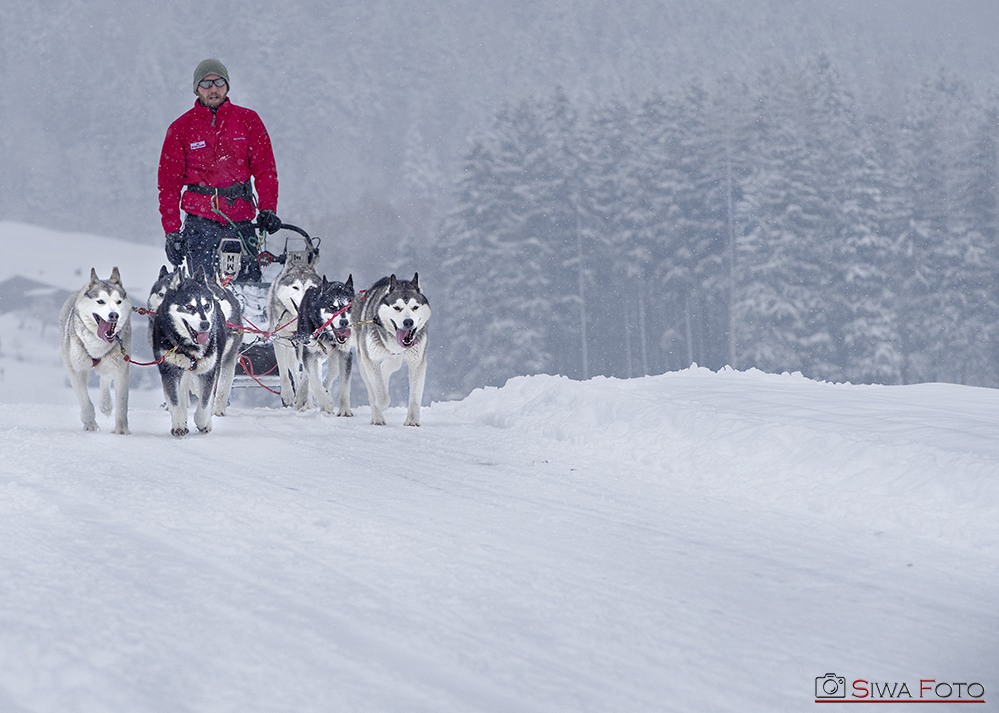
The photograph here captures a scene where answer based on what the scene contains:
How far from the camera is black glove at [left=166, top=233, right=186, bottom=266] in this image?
6.54m

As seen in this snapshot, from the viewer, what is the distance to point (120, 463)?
4.39 m

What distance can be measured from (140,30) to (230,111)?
97149 mm

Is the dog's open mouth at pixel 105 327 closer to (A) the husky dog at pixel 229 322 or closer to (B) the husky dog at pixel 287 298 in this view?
(A) the husky dog at pixel 229 322

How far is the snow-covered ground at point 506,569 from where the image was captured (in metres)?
1.92

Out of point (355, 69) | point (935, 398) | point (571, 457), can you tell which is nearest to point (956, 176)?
point (935, 398)

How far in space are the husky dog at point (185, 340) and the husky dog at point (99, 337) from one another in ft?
0.72

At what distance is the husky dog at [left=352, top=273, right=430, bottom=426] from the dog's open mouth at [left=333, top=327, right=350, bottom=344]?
0.88 feet

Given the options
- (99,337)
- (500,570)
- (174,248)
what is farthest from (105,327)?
(500,570)

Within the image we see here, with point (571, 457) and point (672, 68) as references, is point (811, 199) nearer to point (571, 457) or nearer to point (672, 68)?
point (571, 457)

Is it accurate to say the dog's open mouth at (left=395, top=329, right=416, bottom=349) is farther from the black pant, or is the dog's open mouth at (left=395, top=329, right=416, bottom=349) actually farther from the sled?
the black pant

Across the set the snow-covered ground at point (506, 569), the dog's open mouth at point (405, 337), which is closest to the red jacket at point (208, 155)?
the dog's open mouth at point (405, 337)

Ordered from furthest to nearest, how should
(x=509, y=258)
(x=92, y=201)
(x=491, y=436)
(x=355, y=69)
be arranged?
(x=355, y=69), (x=92, y=201), (x=509, y=258), (x=491, y=436)

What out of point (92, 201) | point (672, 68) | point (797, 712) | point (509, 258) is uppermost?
point (672, 68)

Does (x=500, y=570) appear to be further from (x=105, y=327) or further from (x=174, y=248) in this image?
(x=174, y=248)
